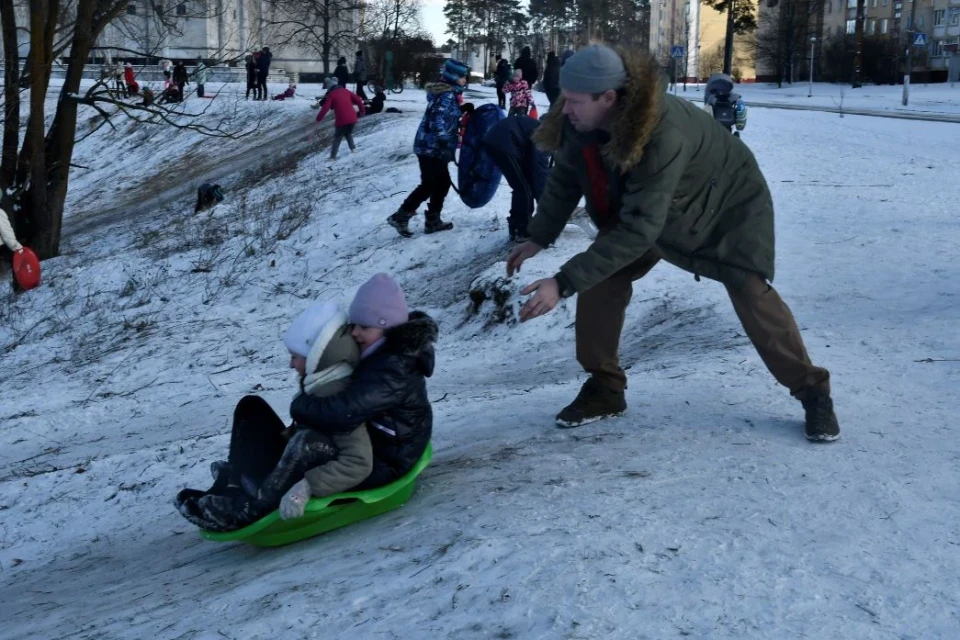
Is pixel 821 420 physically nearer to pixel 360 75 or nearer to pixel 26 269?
pixel 26 269

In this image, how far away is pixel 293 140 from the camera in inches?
1042

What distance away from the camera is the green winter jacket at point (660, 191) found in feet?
13.4

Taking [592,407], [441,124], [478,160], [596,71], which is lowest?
[592,407]

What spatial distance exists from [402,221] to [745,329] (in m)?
7.82

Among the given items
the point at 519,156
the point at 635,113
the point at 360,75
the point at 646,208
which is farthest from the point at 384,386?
the point at 360,75

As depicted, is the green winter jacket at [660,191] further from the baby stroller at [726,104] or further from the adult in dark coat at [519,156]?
the baby stroller at [726,104]

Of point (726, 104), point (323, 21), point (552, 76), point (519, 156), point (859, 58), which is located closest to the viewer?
point (519, 156)

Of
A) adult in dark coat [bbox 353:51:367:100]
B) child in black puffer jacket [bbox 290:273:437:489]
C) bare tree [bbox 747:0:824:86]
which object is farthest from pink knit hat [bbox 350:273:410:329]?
bare tree [bbox 747:0:824:86]

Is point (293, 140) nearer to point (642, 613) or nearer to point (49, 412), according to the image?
point (49, 412)

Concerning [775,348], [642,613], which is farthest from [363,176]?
[642,613]

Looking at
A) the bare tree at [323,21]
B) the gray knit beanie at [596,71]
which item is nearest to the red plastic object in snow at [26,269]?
the gray knit beanie at [596,71]

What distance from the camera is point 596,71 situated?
405 cm

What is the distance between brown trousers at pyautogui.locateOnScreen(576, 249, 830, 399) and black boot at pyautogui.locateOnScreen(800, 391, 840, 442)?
0.05 m

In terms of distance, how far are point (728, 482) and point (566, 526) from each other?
0.79 m
